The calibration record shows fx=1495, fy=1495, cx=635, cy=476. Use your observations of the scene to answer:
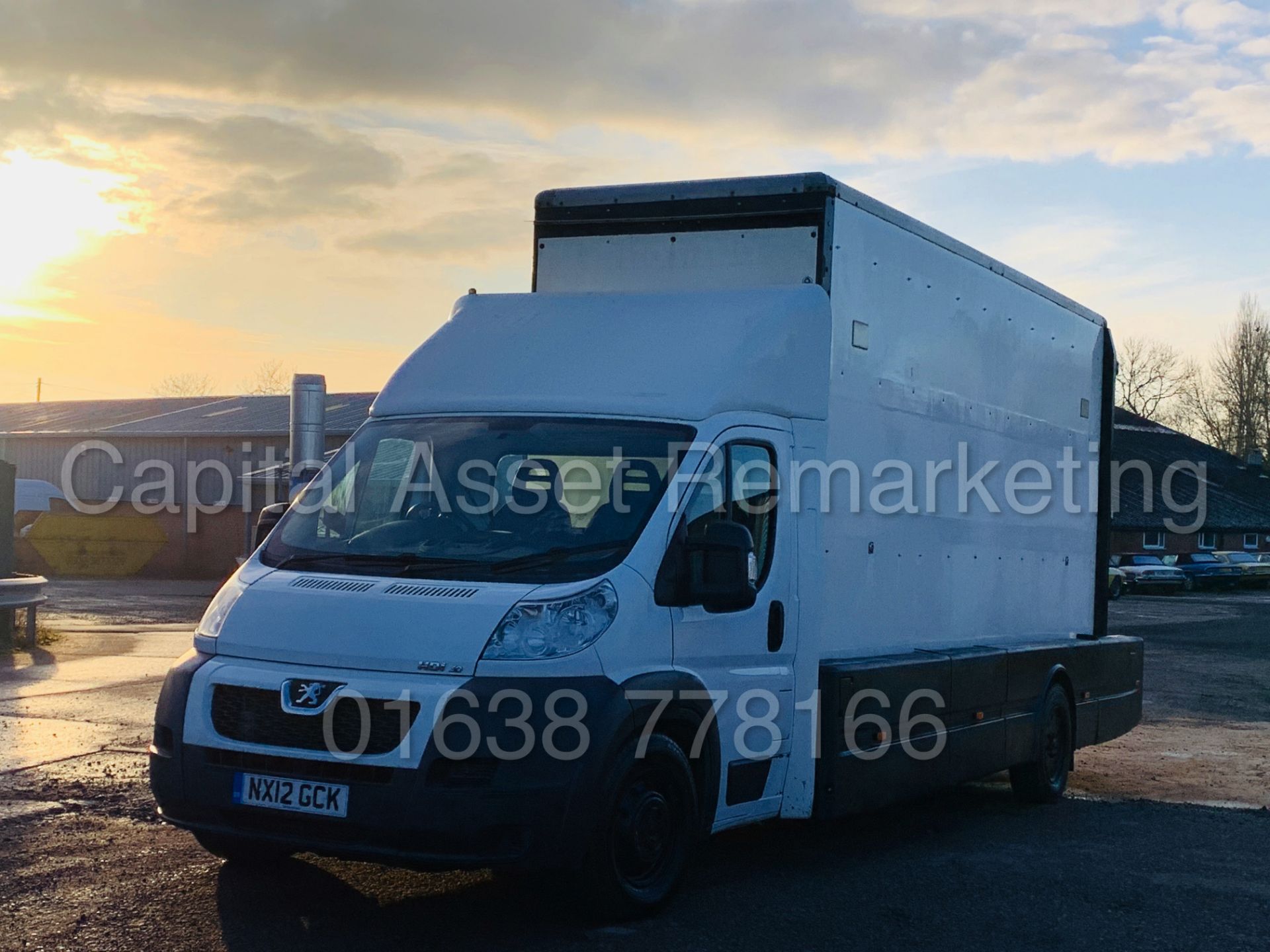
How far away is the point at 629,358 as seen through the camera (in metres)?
7.00

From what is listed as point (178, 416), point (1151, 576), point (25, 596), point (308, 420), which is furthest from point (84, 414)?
point (308, 420)

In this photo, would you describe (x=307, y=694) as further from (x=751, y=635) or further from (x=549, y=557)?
(x=751, y=635)

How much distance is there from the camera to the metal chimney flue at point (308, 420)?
41.4 ft

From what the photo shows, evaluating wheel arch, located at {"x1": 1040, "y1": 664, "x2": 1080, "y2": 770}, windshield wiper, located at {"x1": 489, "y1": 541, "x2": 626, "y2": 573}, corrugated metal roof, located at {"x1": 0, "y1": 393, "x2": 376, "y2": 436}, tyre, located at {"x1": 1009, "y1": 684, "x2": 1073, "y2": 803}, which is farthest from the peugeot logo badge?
corrugated metal roof, located at {"x1": 0, "y1": 393, "x2": 376, "y2": 436}

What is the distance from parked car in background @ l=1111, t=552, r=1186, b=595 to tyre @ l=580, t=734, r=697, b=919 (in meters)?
46.0

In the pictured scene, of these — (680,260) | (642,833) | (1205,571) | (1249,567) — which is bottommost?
(642,833)

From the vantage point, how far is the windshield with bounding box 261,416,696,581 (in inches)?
242

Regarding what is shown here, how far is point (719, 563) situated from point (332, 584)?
158cm

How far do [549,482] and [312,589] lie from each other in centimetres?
112

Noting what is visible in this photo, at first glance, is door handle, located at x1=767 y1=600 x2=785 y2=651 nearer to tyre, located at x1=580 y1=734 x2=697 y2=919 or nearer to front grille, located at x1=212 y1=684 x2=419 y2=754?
tyre, located at x1=580 y1=734 x2=697 y2=919

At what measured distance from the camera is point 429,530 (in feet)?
21.0

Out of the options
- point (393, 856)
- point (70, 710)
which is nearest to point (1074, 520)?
point (393, 856)

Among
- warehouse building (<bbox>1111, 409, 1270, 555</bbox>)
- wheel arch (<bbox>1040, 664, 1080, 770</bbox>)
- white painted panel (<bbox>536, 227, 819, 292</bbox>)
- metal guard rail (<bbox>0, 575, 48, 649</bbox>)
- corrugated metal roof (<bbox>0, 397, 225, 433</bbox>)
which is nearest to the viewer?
white painted panel (<bbox>536, 227, 819, 292</bbox>)

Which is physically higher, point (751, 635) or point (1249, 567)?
point (1249, 567)
